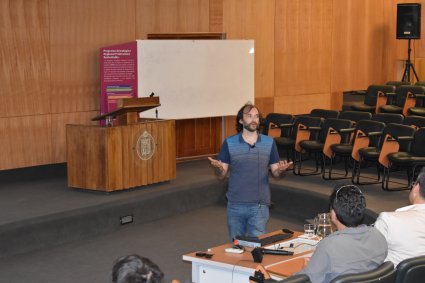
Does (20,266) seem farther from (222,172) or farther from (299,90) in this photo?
(299,90)

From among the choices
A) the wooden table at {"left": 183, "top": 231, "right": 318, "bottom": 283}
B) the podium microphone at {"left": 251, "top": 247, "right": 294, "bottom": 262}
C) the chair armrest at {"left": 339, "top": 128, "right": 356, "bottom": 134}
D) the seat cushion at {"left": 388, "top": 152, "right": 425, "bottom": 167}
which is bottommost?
the wooden table at {"left": 183, "top": 231, "right": 318, "bottom": 283}

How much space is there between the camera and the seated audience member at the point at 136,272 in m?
2.68

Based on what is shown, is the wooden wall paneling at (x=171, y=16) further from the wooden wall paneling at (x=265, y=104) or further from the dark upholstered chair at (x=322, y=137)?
the dark upholstered chair at (x=322, y=137)

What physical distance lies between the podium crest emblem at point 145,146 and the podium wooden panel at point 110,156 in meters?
0.04

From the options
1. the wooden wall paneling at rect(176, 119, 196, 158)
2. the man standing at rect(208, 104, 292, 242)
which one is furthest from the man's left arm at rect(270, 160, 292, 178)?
the wooden wall paneling at rect(176, 119, 196, 158)

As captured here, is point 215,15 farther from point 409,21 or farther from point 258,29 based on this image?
point 409,21

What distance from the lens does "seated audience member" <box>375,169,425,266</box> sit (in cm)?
414

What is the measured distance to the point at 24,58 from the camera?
9609 millimetres

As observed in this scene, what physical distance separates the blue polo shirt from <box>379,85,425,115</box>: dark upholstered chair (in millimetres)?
6747

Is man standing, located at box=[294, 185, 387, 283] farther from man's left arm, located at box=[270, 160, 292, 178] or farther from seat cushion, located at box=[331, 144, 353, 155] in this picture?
seat cushion, located at box=[331, 144, 353, 155]

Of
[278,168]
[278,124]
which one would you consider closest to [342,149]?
[278,124]

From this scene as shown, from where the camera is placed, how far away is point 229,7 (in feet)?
39.0

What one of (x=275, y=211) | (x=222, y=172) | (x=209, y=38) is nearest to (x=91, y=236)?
(x=275, y=211)

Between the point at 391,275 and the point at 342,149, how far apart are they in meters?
5.95
